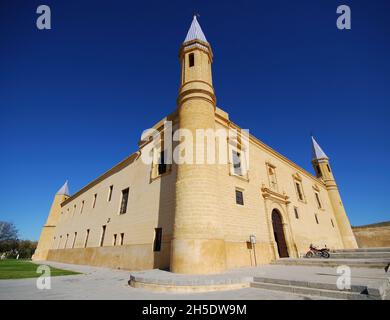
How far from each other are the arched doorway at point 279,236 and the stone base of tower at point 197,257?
276 inches

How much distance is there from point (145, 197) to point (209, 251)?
6238mm

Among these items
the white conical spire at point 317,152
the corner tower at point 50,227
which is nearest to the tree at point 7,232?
the corner tower at point 50,227

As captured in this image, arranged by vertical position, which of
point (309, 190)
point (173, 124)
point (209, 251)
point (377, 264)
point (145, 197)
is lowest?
→ point (377, 264)

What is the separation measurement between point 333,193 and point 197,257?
76.8ft

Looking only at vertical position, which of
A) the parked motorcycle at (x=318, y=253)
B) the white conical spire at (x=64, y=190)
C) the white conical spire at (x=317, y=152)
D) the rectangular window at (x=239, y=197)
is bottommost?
the parked motorcycle at (x=318, y=253)

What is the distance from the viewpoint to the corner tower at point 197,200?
24.3 ft

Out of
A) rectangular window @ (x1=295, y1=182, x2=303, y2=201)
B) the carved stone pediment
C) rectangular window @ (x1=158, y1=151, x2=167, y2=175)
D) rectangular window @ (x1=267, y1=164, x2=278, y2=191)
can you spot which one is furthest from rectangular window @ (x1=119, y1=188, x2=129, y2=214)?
rectangular window @ (x1=295, y1=182, x2=303, y2=201)

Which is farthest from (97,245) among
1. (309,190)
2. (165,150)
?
(309,190)

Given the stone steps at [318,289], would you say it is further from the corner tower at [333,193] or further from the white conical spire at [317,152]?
the white conical spire at [317,152]
